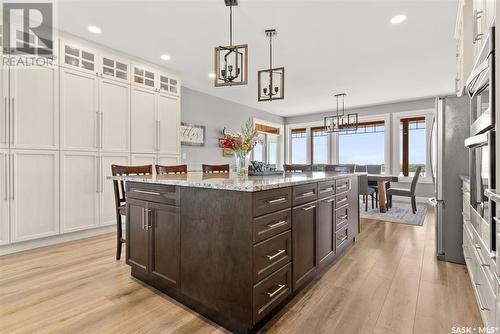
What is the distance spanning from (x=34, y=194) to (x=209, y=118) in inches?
147

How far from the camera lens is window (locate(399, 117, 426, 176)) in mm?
6738

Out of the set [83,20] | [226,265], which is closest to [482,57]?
[226,265]

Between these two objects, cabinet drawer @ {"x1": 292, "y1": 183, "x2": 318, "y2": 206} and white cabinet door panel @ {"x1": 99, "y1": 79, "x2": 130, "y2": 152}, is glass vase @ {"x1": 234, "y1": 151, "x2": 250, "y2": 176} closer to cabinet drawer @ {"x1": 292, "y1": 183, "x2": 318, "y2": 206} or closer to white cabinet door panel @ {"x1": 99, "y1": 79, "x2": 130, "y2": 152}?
cabinet drawer @ {"x1": 292, "y1": 183, "x2": 318, "y2": 206}

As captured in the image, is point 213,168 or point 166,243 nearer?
point 166,243

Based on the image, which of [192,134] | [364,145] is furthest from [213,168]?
[364,145]

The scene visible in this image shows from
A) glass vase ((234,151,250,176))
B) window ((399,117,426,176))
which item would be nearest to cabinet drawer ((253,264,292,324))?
glass vase ((234,151,250,176))

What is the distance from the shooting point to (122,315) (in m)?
1.74

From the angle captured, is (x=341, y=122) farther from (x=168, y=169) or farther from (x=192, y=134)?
(x=168, y=169)

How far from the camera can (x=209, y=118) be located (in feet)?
20.1

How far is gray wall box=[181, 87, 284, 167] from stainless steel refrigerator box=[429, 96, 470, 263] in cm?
433

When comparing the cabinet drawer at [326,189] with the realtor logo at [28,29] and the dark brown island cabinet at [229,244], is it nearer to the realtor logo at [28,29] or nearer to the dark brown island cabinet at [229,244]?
the dark brown island cabinet at [229,244]

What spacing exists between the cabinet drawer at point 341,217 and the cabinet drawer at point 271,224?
1.01 metres

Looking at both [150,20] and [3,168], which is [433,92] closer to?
[150,20]

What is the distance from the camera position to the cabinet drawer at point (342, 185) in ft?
8.61
